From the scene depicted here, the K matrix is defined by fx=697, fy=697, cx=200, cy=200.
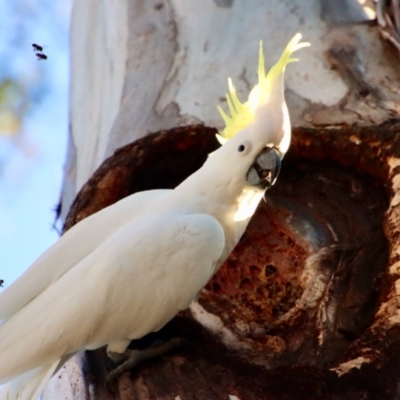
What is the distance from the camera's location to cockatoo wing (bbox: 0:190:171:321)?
179 centimetres

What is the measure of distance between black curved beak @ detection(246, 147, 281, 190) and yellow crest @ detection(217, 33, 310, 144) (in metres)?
0.12

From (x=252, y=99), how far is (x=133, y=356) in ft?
2.61

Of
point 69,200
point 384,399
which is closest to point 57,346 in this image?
point 384,399

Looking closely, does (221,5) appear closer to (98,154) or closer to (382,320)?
(98,154)

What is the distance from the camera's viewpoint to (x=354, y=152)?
213 cm

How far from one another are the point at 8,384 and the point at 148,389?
0.37 metres

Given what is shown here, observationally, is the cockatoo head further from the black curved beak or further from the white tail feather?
the white tail feather

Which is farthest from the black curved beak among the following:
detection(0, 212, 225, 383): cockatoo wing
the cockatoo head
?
detection(0, 212, 225, 383): cockatoo wing

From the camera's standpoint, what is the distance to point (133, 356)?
1.70 meters

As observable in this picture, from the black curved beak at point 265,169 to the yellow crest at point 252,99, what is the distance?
12 centimetres

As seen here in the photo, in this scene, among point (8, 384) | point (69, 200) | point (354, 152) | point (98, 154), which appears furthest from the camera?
point (69, 200)

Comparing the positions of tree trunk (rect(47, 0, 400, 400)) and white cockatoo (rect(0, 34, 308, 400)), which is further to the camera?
tree trunk (rect(47, 0, 400, 400))

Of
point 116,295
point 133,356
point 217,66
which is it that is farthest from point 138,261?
point 217,66

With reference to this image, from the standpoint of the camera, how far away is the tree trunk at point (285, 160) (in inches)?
74.4
